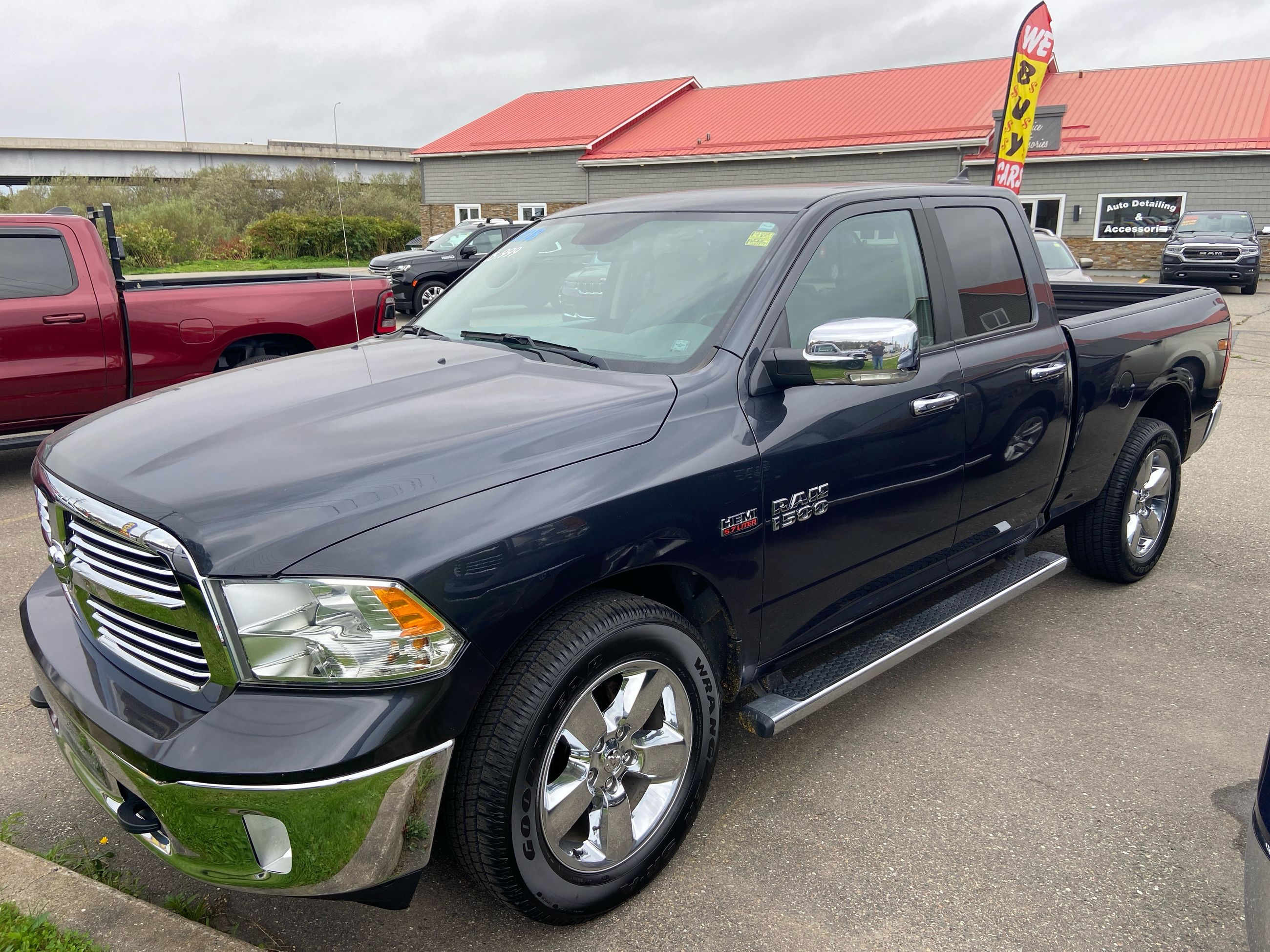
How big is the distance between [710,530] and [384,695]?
963mm

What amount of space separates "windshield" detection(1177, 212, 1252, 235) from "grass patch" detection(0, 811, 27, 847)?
24982 mm

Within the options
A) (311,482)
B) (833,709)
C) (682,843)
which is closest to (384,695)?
(311,482)

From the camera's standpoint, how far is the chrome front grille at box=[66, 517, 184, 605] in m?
2.05

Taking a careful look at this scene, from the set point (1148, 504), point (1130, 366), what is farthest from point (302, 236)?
point (1130, 366)

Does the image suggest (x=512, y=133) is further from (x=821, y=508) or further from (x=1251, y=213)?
(x=821, y=508)

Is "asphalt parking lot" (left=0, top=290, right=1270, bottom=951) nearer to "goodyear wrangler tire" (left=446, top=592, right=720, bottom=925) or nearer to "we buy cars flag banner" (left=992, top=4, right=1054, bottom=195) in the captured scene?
"goodyear wrangler tire" (left=446, top=592, right=720, bottom=925)

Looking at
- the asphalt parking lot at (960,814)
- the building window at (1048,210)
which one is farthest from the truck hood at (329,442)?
the building window at (1048,210)

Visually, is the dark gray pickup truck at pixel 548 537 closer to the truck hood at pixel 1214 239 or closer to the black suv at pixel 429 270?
the black suv at pixel 429 270

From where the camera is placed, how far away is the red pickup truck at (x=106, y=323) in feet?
20.9

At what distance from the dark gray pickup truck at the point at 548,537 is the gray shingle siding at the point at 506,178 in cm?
2976

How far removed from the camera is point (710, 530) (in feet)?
8.27

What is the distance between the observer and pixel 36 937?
2.20m

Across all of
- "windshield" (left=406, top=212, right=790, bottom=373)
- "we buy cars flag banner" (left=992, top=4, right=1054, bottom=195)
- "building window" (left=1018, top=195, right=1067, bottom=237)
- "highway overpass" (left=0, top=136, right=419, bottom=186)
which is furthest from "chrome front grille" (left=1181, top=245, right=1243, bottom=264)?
"highway overpass" (left=0, top=136, right=419, bottom=186)

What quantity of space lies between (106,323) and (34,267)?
1.95 ft
